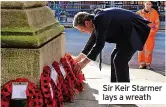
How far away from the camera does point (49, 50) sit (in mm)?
4344

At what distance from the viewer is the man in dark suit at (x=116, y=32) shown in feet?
15.0

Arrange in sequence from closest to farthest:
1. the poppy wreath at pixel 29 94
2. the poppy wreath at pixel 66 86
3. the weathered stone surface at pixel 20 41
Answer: the poppy wreath at pixel 29 94 < the weathered stone surface at pixel 20 41 < the poppy wreath at pixel 66 86

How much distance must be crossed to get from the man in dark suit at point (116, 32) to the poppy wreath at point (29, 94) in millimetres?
1141

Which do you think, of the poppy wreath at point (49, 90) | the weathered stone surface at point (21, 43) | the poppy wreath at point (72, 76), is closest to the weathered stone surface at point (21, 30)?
the weathered stone surface at point (21, 43)

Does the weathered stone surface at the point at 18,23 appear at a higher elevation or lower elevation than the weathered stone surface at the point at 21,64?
higher

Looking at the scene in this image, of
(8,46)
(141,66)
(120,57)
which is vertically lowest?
(141,66)

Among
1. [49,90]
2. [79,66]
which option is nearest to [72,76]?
[79,66]

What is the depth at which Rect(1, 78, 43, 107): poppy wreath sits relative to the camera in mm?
3639

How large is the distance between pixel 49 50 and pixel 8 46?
0.63 metres

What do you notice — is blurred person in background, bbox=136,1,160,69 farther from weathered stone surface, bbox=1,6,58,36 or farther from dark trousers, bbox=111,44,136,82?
weathered stone surface, bbox=1,6,58,36

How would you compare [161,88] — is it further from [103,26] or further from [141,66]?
[141,66]

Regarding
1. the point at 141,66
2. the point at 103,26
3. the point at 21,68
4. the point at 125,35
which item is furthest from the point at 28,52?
the point at 141,66

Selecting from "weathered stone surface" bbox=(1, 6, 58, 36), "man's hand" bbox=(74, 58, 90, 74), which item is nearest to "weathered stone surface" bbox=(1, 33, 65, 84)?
"weathered stone surface" bbox=(1, 6, 58, 36)

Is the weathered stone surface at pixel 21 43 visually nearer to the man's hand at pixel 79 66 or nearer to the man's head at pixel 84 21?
the man's head at pixel 84 21
